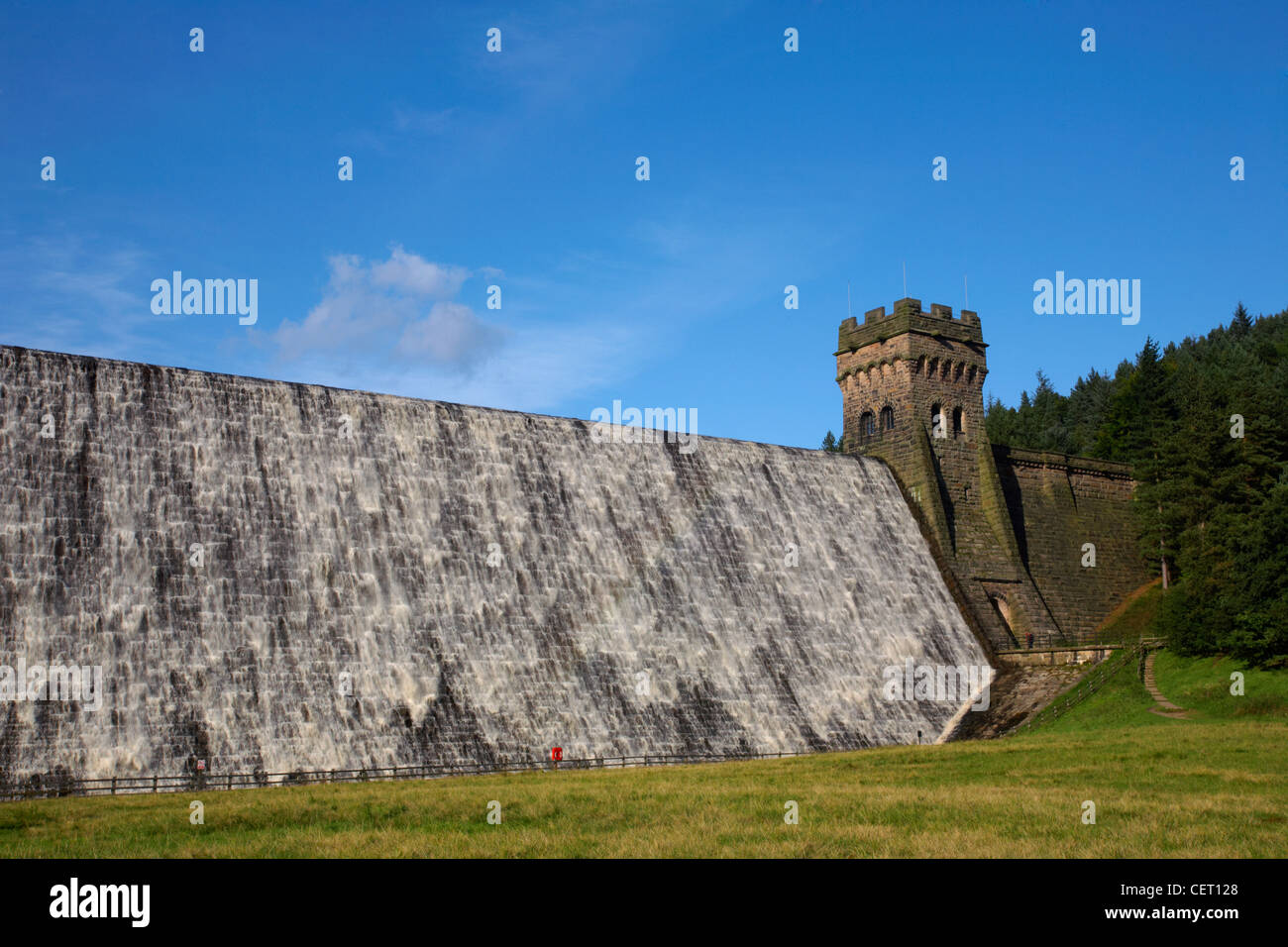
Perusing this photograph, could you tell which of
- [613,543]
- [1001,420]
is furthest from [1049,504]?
[1001,420]

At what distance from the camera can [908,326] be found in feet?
177

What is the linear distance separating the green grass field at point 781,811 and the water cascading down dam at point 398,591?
310 centimetres

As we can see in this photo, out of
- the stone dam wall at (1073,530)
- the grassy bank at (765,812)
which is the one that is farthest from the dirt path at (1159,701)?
the stone dam wall at (1073,530)

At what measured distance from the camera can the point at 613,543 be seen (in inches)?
1655

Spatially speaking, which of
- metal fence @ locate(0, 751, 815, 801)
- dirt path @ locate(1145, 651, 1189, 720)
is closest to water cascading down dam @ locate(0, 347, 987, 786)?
A: metal fence @ locate(0, 751, 815, 801)

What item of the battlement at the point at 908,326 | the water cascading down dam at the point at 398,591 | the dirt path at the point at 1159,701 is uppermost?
the battlement at the point at 908,326

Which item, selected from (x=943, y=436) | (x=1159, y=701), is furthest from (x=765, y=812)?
(x=943, y=436)

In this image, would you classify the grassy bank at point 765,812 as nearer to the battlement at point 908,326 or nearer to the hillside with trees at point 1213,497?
the hillside with trees at point 1213,497

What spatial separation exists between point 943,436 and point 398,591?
29.4 metres

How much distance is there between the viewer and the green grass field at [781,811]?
51.9 feet

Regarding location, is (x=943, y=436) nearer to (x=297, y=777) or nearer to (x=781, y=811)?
Answer: (x=297, y=777)

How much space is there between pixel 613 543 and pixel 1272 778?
2371cm
